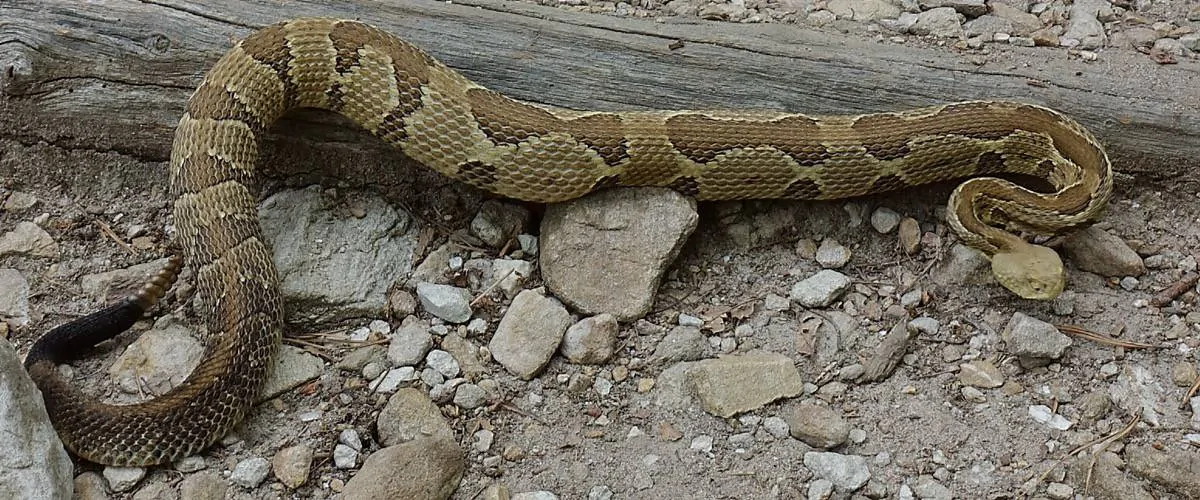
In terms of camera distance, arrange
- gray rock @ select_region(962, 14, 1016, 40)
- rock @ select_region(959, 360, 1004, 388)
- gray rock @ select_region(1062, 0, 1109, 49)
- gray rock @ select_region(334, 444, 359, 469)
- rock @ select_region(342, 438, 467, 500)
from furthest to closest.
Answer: gray rock @ select_region(962, 14, 1016, 40) → gray rock @ select_region(1062, 0, 1109, 49) → rock @ select_region(959, 360, 1004, 388) → gray rock @ select_region(334, 444, 359, 469) → rock @ select_region(342, 438, 467, 500)

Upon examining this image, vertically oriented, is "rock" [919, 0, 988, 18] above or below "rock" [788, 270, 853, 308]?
above

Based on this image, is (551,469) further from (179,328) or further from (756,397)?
(179,328)

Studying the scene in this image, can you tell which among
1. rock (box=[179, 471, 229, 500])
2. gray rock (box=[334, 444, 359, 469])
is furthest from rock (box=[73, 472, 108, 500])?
gray rock (box=[334, 444, 359, 469])

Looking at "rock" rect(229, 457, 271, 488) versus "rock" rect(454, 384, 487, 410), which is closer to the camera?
"rock" rect(229, 457, 271, 488)

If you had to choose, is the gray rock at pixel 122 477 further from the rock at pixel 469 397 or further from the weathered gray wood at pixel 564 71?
the weathered gray wood at pixel 564 71

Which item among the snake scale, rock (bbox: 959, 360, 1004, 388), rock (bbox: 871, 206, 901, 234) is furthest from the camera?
rock (bbox: 871, 206, 901, 234)

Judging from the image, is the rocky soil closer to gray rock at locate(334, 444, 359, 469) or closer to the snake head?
gray rock at locate(334, 444, 359, 469)
